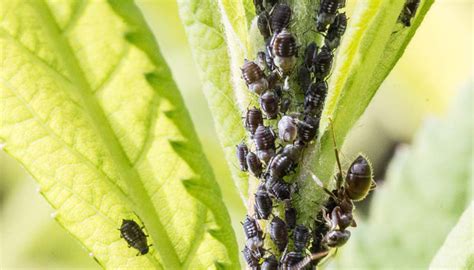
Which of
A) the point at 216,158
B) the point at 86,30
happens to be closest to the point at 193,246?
the point at 86,30

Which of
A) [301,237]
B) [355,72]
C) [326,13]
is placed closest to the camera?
[355,72]

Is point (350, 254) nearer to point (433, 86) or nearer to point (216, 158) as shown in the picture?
point (216, 158)

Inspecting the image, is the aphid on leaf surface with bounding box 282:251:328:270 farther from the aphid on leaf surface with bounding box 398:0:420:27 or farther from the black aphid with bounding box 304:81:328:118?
the aphid on leaf surface with bounding box 398:0:420:27

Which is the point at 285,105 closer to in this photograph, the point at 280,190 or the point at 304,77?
the point at 304,77

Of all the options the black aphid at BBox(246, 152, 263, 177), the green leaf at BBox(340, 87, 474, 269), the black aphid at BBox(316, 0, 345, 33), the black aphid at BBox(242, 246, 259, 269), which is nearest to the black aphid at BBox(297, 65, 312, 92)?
the black aphid at BBox(316, 0, 345, 33)

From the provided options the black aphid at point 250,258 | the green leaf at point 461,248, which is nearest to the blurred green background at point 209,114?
the black aphid at point 250,258

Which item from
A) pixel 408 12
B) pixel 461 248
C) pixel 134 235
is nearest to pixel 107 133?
pixel 134 235
